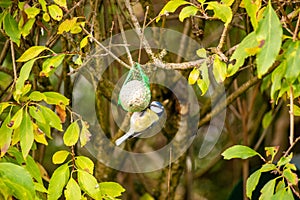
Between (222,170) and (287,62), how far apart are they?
7.06ft

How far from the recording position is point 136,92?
1522 mm

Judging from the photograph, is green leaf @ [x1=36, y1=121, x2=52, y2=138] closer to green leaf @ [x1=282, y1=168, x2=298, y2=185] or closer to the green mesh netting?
the green mesh netting

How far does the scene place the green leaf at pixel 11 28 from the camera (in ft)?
5.23

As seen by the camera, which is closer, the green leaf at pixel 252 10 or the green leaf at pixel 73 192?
the green leaf at pixel 252 10

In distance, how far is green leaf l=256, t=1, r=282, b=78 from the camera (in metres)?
1.05

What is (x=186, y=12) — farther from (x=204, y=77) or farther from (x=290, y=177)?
(x=290, y=177)

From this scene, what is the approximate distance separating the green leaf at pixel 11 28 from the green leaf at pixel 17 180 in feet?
1.25

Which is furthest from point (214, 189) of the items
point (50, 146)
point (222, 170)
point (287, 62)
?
point (287, 62)

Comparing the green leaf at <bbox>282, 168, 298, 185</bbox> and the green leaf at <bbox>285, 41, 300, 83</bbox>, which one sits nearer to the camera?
the green leaf at <bbox>285, 41, 300, 83</bbox>

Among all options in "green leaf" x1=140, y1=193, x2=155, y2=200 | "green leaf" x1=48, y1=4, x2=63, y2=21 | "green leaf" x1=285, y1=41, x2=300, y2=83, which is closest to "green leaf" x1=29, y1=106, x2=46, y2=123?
"green leaf" x1=48, y1=4, x2=63, y2=21

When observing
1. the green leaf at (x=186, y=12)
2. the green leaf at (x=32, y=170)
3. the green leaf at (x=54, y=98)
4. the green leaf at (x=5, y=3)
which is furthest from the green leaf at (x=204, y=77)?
the green leaf at (x=5, y=3)

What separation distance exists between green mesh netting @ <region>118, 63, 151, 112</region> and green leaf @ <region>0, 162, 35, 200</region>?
32cm

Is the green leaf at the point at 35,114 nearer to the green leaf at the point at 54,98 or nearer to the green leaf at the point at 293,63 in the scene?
the green leaf at the point at 54,98

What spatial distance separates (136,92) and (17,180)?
13.8 inches
